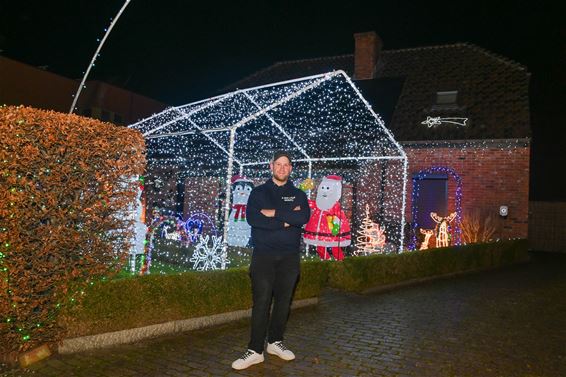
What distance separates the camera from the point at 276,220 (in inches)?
176

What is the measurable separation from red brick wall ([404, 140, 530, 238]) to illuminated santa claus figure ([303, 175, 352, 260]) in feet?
19.6

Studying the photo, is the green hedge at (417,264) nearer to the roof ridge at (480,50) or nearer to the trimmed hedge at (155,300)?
the trimmed hedge at (155,300)

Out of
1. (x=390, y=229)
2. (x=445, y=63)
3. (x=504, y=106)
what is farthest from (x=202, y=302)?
(x=445, y=63)

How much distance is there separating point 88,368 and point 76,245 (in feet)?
3.80

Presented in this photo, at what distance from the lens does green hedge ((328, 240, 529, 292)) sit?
7996mm

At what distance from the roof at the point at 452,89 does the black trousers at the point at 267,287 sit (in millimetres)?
11453

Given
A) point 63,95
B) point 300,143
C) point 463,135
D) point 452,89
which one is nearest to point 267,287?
point 300,143

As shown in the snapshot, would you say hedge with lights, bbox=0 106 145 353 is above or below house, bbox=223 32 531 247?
below

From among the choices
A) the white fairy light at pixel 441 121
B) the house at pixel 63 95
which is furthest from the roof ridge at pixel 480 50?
the house at pixel 63 95

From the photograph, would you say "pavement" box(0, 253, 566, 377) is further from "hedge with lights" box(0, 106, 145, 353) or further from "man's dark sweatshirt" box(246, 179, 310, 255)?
"man's dark sweatshirt" box(246, 179, 310, 255)

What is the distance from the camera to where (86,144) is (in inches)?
180

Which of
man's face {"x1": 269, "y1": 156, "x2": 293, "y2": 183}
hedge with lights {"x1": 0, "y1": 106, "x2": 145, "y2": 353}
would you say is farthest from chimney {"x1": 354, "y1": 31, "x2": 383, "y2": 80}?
hedge with lights {"x1": 0, "y1": 106, "x2": 145, "y2": 353}

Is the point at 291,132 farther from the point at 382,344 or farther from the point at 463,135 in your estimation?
the point at 382,344

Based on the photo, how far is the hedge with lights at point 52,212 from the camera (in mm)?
4117
